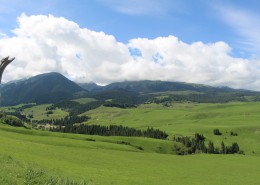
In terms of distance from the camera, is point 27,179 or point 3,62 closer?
point 3,62

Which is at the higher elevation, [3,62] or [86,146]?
[3,62]

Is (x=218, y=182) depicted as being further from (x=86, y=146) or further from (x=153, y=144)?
(x=153, y=144)

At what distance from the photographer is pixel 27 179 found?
2569 centimetres

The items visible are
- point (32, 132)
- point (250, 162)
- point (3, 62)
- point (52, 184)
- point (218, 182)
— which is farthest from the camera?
point (32, 132)

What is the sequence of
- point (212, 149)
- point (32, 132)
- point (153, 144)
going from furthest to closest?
point (212, 149) < point (153, 144) < point (32, 132)

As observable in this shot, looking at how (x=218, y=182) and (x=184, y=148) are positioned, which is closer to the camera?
(x=218, y=182)

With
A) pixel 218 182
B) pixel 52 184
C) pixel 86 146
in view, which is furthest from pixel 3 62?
pixel 86 146

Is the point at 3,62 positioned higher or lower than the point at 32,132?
higher

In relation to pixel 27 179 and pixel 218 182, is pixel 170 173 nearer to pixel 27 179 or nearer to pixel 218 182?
pixel 218 182

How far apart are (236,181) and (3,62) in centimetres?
7432

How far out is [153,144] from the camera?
174875mm

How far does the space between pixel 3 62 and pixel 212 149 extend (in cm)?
18852

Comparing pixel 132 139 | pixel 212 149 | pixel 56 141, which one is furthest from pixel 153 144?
pixel 56 141

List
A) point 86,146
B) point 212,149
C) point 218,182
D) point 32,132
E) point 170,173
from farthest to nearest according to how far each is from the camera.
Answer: point 212,149 → point 32,132 → point 86,146 → point 170,173 → point 218,182
